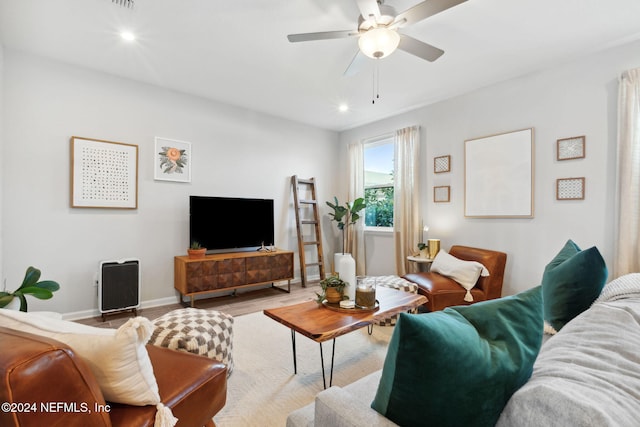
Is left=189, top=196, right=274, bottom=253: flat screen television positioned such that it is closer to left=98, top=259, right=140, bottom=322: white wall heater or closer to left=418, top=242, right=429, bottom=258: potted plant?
left=98, top=259, right=140, bottom=322: white wall heater

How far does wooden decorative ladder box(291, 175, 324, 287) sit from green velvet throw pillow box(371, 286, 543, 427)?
417cm

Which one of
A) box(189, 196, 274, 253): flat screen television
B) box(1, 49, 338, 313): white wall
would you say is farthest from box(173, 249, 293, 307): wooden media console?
box(1, 49, 338, 313): white wall

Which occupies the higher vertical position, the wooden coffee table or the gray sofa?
the gray sofa

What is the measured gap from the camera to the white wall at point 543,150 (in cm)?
285

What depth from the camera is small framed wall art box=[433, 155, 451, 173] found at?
4051 mm

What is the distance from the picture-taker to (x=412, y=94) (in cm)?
395

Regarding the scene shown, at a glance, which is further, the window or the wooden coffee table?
the window

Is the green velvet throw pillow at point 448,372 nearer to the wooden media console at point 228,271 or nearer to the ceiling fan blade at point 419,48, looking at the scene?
the ceiling fan blade at point 419,48

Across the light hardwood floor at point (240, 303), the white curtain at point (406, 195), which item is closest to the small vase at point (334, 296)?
the light hardwood floor at point (240, 303)

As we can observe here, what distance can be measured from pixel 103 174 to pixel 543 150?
4.88 m

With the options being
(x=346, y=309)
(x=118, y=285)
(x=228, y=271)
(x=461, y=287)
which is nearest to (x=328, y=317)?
(x=346, y=309)

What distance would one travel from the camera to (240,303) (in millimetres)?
3947

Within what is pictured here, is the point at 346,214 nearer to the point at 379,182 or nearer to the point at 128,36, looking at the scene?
the point at 379,182

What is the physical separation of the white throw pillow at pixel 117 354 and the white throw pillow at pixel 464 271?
2.91 meters
